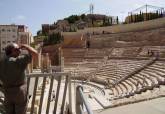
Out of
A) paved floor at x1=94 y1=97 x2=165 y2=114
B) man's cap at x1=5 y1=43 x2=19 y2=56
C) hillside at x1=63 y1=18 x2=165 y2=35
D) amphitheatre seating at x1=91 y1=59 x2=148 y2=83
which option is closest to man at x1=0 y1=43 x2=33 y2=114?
man's cap at x1=5 y1=43 x2=19 y2=56

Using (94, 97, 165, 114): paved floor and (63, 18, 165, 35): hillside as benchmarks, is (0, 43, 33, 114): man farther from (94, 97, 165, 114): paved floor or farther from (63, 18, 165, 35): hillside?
(63, 18, 165, 35): hillside

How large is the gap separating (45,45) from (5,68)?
46.4 meters

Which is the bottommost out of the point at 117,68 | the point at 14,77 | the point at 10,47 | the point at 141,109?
the point at 117,68

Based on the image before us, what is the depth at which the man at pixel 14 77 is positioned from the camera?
3.88 m

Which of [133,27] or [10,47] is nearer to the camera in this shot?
[10,47]

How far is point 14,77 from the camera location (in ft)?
12.9

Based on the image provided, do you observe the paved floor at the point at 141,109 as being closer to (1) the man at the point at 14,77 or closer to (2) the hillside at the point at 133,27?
(1) the man at the point at 14,77

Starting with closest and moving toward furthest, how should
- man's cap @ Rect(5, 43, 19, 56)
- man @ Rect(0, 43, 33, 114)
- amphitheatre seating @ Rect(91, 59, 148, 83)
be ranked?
man @ Rect(0, 43, 33, 114)
man's cap @ Rect(5, 43, 19, 56)
amphitheatre seating @ Rect(91, 59, 148, 83)

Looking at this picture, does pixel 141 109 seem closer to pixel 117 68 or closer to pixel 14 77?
pixel 14 77

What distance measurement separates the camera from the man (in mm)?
3875

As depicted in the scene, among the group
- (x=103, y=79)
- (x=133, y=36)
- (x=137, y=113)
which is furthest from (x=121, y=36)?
(x=137, y=113)

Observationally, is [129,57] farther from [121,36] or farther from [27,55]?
[27,55]

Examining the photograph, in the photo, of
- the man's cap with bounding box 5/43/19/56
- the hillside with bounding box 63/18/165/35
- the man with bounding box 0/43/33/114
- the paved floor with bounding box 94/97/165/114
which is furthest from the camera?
the hillside with bounding box 63/18/165/35

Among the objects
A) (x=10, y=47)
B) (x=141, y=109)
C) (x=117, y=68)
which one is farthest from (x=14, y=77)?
(x=117, y=68)
